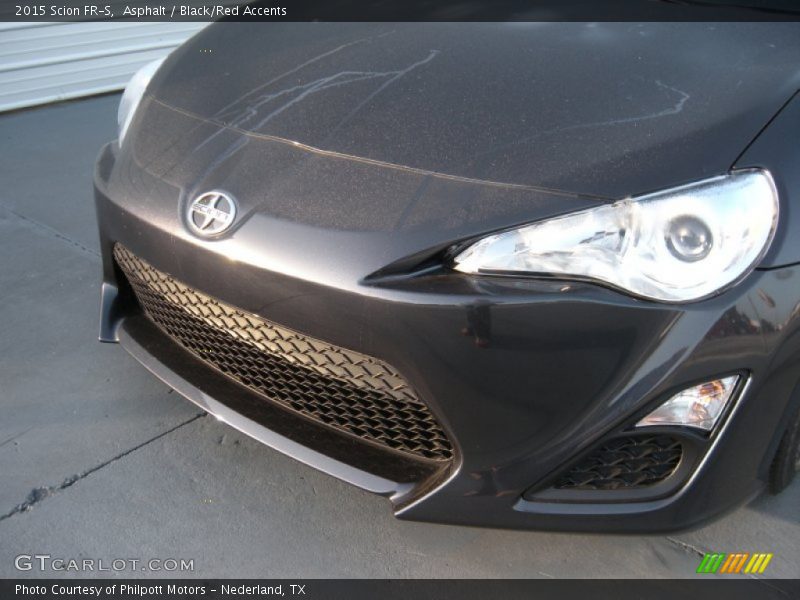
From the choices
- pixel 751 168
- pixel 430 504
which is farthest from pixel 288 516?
pixel 751 168

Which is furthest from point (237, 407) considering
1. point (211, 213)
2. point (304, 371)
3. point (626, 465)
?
point (626, 465)

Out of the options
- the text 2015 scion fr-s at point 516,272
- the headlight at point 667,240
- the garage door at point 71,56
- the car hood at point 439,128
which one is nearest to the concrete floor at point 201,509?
the text 2015 scion fr-s at point 516,272

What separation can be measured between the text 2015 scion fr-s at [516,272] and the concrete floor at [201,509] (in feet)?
0.98

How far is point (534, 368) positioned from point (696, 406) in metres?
0.33

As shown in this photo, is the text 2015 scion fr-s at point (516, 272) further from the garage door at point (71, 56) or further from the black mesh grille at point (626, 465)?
the garage door at point (71, 56)

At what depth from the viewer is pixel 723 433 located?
4.94ft

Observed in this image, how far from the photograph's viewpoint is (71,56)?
533cm

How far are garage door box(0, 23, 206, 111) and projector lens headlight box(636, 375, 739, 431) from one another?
4.90 meters

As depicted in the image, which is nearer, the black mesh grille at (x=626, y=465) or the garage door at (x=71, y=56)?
the black mesh grille at (x=626, y=465)

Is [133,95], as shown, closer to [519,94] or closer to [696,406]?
[519,94]

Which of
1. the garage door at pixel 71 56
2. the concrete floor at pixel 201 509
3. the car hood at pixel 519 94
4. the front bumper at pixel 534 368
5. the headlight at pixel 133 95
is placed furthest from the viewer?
the garage door at pixel 71 56

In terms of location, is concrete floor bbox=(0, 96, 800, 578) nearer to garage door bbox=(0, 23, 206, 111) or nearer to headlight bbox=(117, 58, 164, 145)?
headlight bbox=(117, 58, 164, 145)

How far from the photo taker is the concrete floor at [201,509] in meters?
1.86

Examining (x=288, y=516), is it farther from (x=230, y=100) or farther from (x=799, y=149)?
(x=799, y=149)
